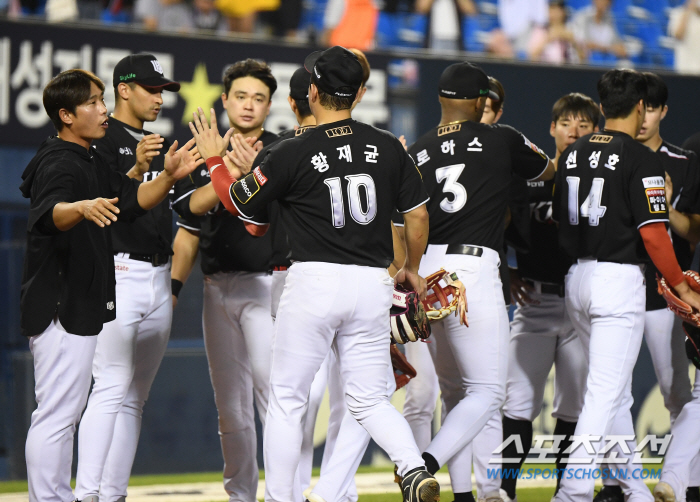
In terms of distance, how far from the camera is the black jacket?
141 inches

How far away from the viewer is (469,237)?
14.4 ft

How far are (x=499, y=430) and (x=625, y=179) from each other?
1513mm

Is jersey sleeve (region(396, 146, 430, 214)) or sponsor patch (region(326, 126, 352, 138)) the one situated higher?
sponsor patch (region(326, 126, 352, 138))

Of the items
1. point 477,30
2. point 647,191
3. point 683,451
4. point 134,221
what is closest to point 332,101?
point 134,221

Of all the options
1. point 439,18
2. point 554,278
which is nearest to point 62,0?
point 439,18

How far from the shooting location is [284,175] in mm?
3615

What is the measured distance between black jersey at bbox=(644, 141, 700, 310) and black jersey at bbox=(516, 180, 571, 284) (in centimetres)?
55

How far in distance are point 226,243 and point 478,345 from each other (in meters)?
1.44

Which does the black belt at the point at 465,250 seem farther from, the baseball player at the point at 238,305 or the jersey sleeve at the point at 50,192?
the jersey sleeve at the point at 50,192

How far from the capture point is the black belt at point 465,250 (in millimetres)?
4344

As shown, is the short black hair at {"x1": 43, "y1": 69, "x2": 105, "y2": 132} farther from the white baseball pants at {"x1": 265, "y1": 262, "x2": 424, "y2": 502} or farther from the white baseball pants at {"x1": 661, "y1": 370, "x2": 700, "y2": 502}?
the white baseball pants at {"x1": 661, "y1": 370, "x2": 700, "y2": 502}

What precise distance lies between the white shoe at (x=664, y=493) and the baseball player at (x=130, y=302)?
8.75 feet

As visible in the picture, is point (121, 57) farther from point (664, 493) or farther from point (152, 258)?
point (664, 493)

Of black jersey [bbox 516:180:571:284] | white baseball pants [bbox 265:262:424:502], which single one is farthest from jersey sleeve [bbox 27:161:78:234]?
black jersey [bbox 516:180:571:284]
